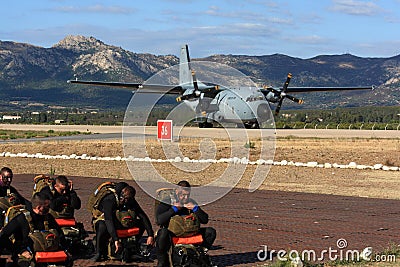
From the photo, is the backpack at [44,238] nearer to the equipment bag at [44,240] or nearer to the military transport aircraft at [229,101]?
the equipment bag at [44,240]

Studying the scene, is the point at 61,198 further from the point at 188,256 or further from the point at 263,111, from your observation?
the point at 263,111

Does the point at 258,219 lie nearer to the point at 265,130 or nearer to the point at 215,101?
the point at 215,101

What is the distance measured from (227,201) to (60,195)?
9.59 m

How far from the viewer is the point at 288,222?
16.1m

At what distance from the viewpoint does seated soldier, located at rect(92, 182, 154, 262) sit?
1077 centimetres

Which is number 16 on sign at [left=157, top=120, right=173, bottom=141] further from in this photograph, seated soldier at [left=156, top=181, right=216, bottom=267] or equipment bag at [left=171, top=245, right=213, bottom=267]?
equipment bag at [left=171, top=245, right=213, bottom=267]

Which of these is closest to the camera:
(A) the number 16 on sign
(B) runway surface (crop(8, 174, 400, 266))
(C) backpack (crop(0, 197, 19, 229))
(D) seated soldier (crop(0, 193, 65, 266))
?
(D) seated soldier (crop(0, 193, 65, 266))

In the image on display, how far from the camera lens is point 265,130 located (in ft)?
218

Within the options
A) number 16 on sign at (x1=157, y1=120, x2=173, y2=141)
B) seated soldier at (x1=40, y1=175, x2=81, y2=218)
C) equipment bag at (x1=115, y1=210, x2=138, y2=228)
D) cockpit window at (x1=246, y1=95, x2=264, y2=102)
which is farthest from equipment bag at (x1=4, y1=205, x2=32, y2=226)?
cockpit window at (x1=246, y1=95, x2=264, y2=102)

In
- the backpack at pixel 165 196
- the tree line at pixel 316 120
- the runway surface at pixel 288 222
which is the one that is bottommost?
the tree line at pixel 316 120

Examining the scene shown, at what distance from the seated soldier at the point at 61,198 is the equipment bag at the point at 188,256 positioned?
2333mm

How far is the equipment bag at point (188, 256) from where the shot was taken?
10.1 metres

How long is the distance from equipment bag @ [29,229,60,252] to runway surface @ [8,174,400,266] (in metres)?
1.67

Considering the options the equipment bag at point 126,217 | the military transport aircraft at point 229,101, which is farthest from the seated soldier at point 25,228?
the military transport aircraft at point 229,101
